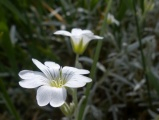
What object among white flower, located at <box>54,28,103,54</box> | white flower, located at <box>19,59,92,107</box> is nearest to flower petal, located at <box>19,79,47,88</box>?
white flower, located at <box>19,59,92,107</box>

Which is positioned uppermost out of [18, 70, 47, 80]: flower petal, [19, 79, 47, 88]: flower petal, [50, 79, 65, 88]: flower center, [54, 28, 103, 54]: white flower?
[54, 28, 103, 54]: white flower

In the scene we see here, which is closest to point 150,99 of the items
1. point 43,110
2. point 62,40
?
point 43,110

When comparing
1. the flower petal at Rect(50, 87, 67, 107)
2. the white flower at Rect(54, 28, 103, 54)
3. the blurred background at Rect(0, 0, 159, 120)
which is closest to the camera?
the flower petal at Rect(50, 87, 67, 107)

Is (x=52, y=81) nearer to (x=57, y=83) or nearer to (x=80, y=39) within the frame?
(x=57, y=83)

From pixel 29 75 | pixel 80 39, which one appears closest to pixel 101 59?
pixel 80 39

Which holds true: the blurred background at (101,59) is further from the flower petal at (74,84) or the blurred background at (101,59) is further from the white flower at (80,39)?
the flower petal at (74,84)

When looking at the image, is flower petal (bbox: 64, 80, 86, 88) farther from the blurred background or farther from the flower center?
the blurred background

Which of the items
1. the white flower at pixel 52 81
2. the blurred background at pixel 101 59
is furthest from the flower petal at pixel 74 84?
the blurred background at pixel 101 59
